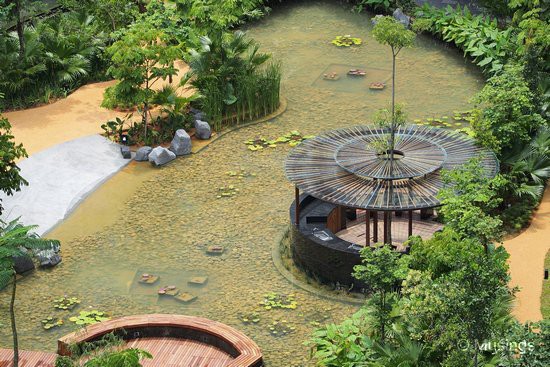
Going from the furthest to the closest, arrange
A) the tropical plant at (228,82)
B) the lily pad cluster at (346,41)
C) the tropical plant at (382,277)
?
1. the lily pad cluster at (346,41)
2. the tropical plant at (228,82)
3. the tropical plant at (382,277)

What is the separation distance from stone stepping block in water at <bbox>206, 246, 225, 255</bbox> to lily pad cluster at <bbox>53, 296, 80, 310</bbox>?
2.56 meters

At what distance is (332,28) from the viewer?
1205 inches

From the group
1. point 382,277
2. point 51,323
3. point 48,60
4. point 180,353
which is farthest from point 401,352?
point 48,60

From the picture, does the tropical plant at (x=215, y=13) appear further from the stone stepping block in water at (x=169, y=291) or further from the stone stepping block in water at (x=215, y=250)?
the stone stepping block in water at (x=169, y=291)

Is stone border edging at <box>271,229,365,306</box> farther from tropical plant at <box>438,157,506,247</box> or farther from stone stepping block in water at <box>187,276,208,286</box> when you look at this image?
tropical plant at <box>438,157,506,247</box>

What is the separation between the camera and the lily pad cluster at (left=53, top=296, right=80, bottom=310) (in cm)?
1831

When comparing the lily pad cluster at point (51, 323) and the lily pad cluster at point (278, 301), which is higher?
the lily pad cluster at point (51, 323)

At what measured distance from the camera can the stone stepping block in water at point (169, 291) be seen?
18625 millimetres

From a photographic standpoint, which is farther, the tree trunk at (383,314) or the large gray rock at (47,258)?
the large gray rock at (47,258)

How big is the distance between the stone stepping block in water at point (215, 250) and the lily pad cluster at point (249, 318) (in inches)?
79.6

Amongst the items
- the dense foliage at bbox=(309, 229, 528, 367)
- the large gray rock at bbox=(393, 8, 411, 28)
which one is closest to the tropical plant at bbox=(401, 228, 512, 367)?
the dense foliage at bbox=(309, 229, 528, 367)

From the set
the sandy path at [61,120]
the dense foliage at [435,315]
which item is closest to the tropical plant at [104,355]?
the dense foliage at [435,315]

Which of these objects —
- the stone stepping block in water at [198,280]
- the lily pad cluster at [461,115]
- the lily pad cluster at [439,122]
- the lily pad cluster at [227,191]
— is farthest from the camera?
the lily pad cluster at [461,115]

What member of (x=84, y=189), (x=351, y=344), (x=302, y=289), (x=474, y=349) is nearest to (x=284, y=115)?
(x=84, y=189)
